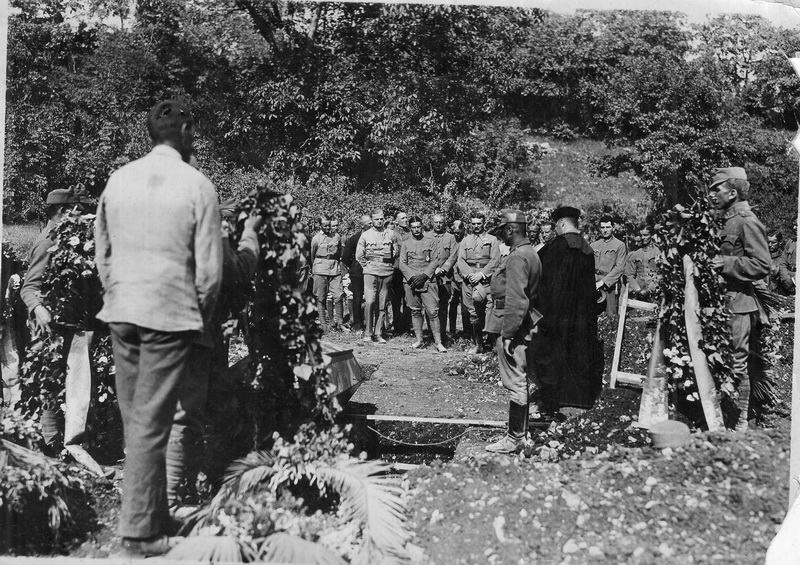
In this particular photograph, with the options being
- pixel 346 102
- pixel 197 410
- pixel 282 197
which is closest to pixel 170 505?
pixel 197 410

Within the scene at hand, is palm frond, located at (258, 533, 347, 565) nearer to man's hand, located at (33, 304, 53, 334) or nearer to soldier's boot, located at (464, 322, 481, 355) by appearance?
man's hand, located at (33, 304, 53, 334)

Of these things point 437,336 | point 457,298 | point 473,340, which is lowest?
point 473,340

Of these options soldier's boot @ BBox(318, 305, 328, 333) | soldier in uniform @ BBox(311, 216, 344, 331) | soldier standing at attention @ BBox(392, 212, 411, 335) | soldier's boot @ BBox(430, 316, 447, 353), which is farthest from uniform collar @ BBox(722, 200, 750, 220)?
soldier's boot @ BBox(318, 305, 328, 333)

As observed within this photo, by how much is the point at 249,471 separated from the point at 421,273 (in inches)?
133

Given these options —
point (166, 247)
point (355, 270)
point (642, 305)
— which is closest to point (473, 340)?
point (355, 270)

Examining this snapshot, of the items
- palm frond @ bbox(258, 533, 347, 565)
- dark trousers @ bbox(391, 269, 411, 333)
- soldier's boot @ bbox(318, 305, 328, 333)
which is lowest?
palm frond @ bbox(258, 533, 347, 565)

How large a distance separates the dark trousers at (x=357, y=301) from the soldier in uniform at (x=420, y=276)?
1.64 ft

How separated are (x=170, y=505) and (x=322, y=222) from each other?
219 centimetres

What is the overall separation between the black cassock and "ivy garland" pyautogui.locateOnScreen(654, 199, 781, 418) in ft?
3.79

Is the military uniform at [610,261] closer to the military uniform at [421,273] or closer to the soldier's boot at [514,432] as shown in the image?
the military uniform at [421,273]

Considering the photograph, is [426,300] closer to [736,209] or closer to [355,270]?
[355,270]

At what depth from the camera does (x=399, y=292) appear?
7.25 metres

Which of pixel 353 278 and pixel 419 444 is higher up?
pixel 353 278

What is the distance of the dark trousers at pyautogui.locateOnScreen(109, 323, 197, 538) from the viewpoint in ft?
14.0
